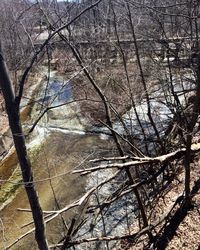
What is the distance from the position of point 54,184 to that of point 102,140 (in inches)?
→ 167

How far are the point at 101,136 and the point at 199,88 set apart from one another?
12128 millimetres

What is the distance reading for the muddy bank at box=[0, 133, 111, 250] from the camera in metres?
11.7

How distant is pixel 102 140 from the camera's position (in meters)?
17.6

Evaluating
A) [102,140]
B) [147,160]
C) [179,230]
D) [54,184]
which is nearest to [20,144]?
[147,160]

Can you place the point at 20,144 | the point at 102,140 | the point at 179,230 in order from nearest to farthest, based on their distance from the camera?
the point at 20,144
the point at 179,230
the point at 102,140

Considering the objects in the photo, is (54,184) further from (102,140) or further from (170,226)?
(170,226)

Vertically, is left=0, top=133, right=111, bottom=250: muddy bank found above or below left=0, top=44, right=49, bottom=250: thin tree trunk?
below

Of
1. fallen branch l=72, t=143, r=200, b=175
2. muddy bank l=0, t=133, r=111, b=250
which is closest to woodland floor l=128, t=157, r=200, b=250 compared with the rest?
fallen branch l=72, t=143, r=200, b=175

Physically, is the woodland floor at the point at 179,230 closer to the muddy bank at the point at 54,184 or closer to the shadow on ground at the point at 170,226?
the shadow on ground at the point at 170,226

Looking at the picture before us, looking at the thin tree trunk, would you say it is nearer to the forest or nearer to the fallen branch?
the forest

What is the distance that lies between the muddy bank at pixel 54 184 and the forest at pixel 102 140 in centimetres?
4

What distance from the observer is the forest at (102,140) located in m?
6.08

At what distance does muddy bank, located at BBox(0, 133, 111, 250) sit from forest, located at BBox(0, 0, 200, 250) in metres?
0.04

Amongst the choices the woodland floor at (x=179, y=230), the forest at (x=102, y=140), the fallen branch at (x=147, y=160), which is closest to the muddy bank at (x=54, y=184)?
the forest at (x=102, y=140)
